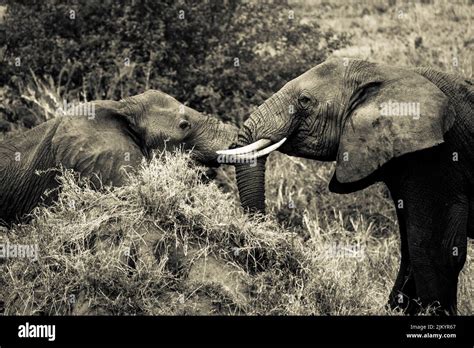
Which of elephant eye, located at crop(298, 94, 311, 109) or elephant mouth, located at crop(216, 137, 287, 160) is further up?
elephant eye, located at crop(298, 94, 311, 109)

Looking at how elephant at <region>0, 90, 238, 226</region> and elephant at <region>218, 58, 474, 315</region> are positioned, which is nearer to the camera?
elephant at <region>218, 58, 474, 315</region>

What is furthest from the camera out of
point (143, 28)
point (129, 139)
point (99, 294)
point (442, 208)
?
point (143, 28)

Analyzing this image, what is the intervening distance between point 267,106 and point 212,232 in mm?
1192

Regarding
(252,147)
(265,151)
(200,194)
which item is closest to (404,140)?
(265,151)

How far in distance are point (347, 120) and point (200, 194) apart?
4.00 feet

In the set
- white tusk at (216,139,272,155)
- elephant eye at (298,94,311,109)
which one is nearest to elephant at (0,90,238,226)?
white tusk at (216,139,272,155)

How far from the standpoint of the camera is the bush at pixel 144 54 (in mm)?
15758

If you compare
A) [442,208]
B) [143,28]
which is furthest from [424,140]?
[143,28]

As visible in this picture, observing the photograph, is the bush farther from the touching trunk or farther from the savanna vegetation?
the touching trunk

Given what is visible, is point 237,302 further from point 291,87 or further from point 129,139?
point 129,139

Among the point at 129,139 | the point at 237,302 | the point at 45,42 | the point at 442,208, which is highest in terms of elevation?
the point at 45,42

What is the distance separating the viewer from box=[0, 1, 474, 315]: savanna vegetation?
31.5 ft

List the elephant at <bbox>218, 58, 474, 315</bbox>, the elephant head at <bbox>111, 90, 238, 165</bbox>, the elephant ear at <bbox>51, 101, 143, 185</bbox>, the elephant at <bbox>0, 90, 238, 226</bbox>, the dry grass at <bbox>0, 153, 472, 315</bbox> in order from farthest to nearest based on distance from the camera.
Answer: the elephant head at <bbox>111, 90, 238, 165</bbox>
the elephant at <bbox>0, 90, 238, 226</bbox>
the elephant ear at <bbox>51, 101, 143, 185</bbox>
the elephant at <bbox>218, 58, 474, 315</bbox>
the dry grass at <bbox>0, 153, 472, 315</bbox>

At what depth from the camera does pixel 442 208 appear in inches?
403
